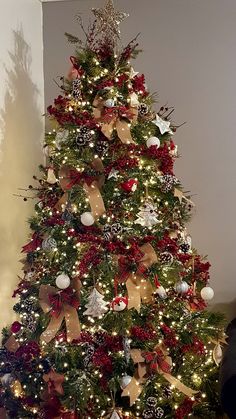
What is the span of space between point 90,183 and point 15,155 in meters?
0.74

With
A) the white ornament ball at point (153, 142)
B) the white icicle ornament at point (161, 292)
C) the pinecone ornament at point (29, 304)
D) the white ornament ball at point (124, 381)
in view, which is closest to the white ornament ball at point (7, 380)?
the pinecone ornament at point (29, 304)

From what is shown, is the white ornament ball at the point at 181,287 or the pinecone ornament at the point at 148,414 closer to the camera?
the pinecone ornament at the point at 148,414

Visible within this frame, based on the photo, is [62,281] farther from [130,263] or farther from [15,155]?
[15,155]

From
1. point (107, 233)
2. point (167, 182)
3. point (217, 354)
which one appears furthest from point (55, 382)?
point (167, 182)

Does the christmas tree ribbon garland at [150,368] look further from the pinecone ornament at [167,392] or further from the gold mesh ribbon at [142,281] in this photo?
the gold mesh ribbon at [142,281]

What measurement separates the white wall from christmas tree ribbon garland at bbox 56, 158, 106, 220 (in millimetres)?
516

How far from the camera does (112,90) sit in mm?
2158

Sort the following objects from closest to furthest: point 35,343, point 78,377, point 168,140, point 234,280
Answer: point 78,377 → point 35,343 → point 168,140 → point 234,280

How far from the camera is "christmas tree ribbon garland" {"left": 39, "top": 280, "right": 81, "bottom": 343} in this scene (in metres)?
2.02

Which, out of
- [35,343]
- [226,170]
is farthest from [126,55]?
[35,343]

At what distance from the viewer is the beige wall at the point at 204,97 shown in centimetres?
281

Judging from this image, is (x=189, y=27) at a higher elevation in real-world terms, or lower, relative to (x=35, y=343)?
higher

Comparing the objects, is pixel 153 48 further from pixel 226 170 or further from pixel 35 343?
pixel 35 343

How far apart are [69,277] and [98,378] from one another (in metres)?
0.44
